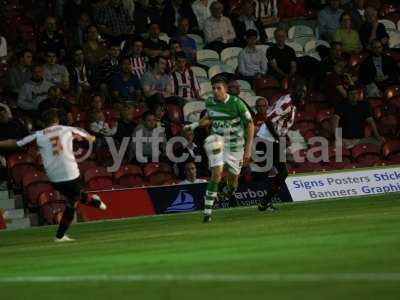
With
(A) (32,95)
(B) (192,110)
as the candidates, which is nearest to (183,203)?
(B) (192,110)

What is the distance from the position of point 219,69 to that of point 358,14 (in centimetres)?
545

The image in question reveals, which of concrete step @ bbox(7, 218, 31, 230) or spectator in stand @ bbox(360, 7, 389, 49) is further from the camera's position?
spectator in stand @ bbox(360, 7, 389, 49)

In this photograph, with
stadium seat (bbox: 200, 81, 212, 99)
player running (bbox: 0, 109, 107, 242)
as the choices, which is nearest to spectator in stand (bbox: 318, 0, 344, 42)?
stadium seat (bbox: 200, 81, 212, 99)

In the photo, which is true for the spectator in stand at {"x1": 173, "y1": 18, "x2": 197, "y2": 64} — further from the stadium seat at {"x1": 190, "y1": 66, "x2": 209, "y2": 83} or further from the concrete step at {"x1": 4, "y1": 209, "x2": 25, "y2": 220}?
the concrete step at {"x1": 4, "y1": 209, "x2": 25, "y2": 220}

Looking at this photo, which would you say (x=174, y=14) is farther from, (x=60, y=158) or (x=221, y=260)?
(x=221, y=260)

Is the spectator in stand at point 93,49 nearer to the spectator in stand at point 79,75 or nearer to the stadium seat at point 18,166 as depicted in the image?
the spectator in stand at point 79,75

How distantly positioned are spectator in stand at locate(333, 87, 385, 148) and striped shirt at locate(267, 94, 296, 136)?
479 cm

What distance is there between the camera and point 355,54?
103 feet

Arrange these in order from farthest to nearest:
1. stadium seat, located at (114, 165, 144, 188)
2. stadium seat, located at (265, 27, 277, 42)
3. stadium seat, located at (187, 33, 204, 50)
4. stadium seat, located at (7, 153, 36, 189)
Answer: stadium seat, located at (265, 27, 277, 42) < stadium seat, located at (187, 33, 204, 50) < stadium seat, located at (114, 165, 144, 188) < stadium seat, located at (7, 153, 36, 189)

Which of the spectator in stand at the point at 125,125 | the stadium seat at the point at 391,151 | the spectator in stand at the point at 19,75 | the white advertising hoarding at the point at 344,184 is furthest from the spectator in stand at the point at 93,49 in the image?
the stadium seat at the point at 391,151

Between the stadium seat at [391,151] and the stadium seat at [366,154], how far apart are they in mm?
148

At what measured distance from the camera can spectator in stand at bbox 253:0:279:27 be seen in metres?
31.9

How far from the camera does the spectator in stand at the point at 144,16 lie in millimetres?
29422

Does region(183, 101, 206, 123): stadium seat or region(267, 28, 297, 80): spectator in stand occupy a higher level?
region(267, 28, 297, 80): spectator in stand
